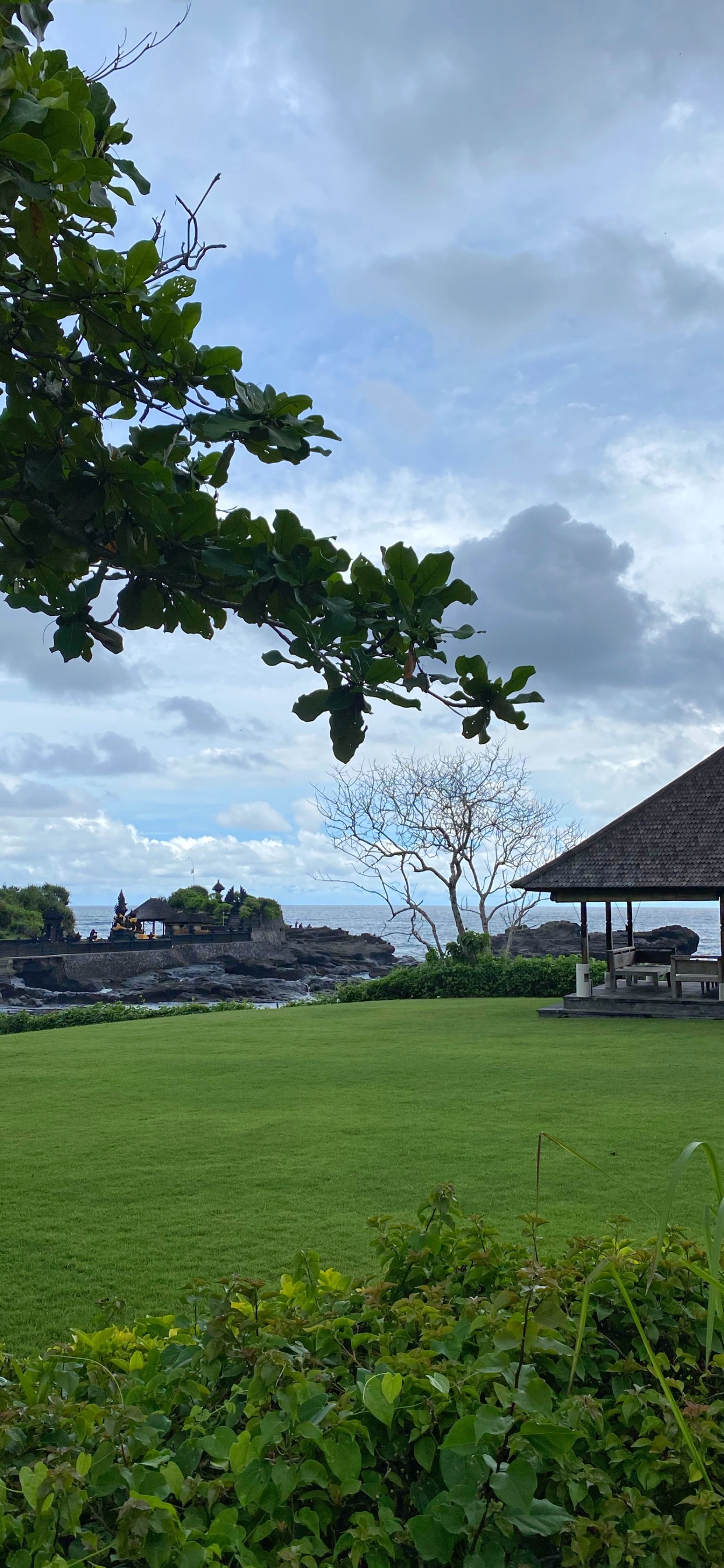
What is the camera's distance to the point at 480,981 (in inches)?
856

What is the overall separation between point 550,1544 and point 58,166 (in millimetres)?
2748

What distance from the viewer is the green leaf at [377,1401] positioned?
66.3 inches

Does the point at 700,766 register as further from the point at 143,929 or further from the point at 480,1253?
the point at 143,929

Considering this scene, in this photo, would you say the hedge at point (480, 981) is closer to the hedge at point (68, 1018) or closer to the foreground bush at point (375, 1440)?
the hedge at point (68, 1018)

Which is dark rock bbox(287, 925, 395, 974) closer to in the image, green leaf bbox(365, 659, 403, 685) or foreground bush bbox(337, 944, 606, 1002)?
foreground bush bbox(337, 944, 606, 1002)

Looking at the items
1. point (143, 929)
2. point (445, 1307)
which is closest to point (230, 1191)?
point (445, 1307)

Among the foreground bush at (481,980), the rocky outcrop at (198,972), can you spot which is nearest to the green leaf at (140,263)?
the foreground bush at (481,980)

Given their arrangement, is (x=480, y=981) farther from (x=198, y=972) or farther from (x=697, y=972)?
(x=198, y=972)

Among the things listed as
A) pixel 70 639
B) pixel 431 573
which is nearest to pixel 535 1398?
pixel 431 573

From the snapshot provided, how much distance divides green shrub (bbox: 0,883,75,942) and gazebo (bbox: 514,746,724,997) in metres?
31.3

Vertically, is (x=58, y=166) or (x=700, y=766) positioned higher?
(x=700, y=766)

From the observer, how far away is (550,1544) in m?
1.77

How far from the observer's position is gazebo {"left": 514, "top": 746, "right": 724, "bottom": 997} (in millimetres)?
17562

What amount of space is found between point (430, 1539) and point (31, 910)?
47465mm
